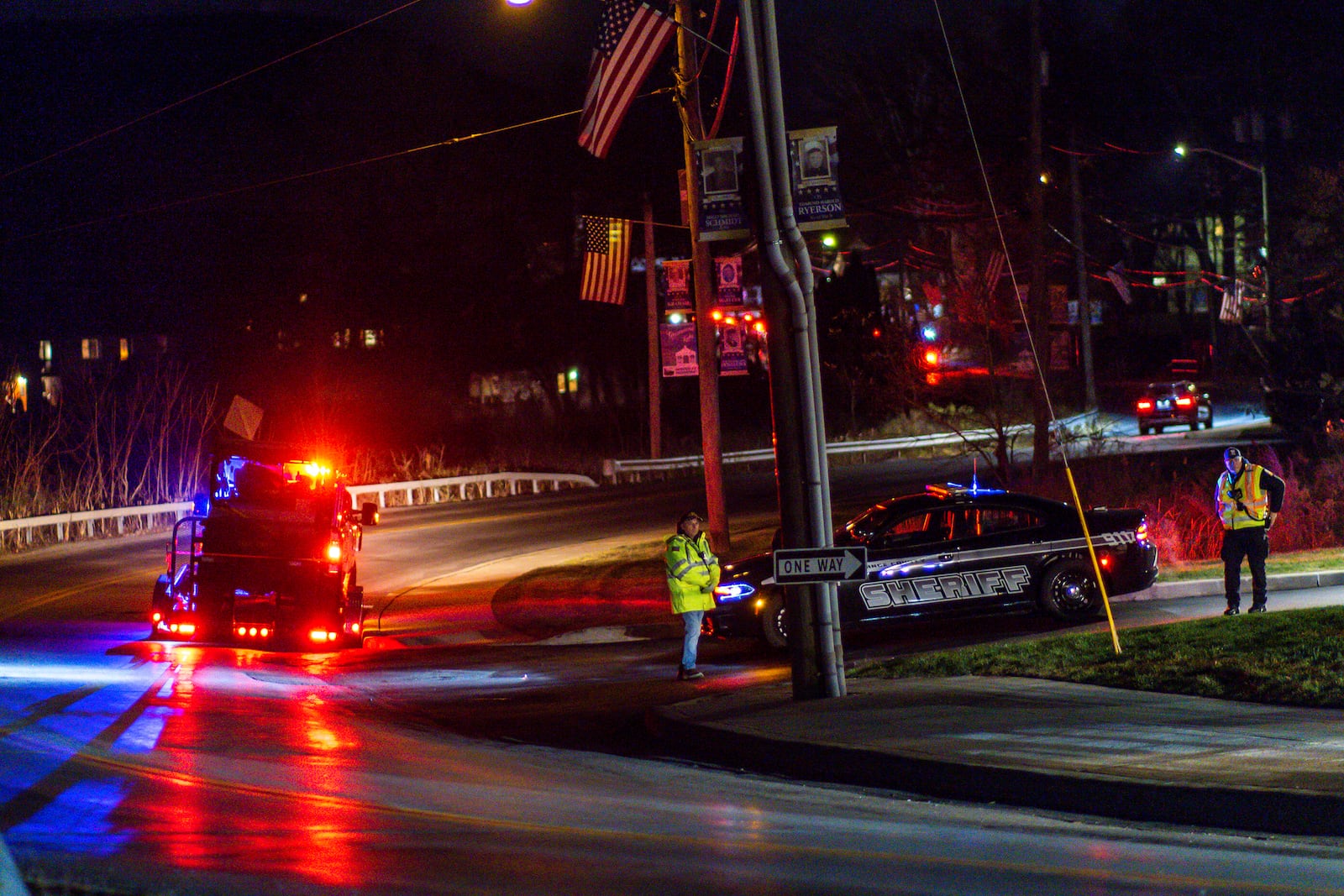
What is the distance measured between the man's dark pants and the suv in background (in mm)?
36100

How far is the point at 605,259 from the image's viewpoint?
31.2m

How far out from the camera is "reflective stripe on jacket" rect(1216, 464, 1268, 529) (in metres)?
14.5

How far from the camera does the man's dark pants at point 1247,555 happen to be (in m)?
14.5

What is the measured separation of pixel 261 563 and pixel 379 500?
1968cm

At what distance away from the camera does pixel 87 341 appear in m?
77.8

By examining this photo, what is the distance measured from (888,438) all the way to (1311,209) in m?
18.4

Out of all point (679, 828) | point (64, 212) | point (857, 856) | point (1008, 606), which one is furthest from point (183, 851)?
point (64, 212)

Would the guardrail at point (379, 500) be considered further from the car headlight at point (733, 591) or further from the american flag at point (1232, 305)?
the american flag at point (1232, 305)

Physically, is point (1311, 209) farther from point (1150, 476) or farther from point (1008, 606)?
point (1008, 606)

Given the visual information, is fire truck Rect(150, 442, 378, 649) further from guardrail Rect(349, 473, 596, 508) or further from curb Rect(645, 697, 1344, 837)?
guardrail Rect(349, 473, 596, 508)

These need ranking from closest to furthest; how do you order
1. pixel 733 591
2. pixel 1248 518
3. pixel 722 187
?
pixel 722 187 < pixel 1248 518 < pixel 733 591

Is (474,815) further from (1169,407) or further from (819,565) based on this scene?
(1169,407)

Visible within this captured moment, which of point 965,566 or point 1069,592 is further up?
point 965,566

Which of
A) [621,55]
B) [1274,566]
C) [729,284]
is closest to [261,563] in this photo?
[621,55]
